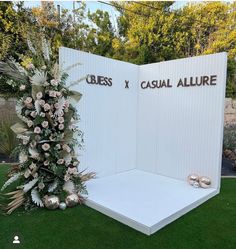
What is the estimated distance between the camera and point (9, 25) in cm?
779

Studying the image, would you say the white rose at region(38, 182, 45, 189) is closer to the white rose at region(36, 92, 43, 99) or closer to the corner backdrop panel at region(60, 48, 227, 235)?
the corner backdrop panel at region(60, 48, 227, 235)

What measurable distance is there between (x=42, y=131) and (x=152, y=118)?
2.54 metres

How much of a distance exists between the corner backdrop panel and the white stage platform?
0.01m

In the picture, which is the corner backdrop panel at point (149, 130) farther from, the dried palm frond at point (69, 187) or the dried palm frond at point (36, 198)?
the dried palm frond at point (36, 198)

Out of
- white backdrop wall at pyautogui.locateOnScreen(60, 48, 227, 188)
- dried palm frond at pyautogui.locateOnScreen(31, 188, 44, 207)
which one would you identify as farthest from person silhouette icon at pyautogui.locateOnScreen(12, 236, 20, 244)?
white backdrop wall at pyautogui.locateOnScreen(60, 48, 227, 188)

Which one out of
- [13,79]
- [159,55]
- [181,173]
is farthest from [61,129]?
[159,55]

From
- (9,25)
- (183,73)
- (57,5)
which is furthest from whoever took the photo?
(57,5)

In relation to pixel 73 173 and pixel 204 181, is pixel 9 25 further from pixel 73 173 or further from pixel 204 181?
pixel 204 181

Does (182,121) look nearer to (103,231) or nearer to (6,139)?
(103,231)

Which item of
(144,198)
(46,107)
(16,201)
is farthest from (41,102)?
(144,198)

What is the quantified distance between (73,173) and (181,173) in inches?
87.9

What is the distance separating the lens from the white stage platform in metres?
2.73

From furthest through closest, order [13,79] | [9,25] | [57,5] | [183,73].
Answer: [57,5] < [9,25] < [183,73] < [13,79]

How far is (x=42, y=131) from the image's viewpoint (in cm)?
295
